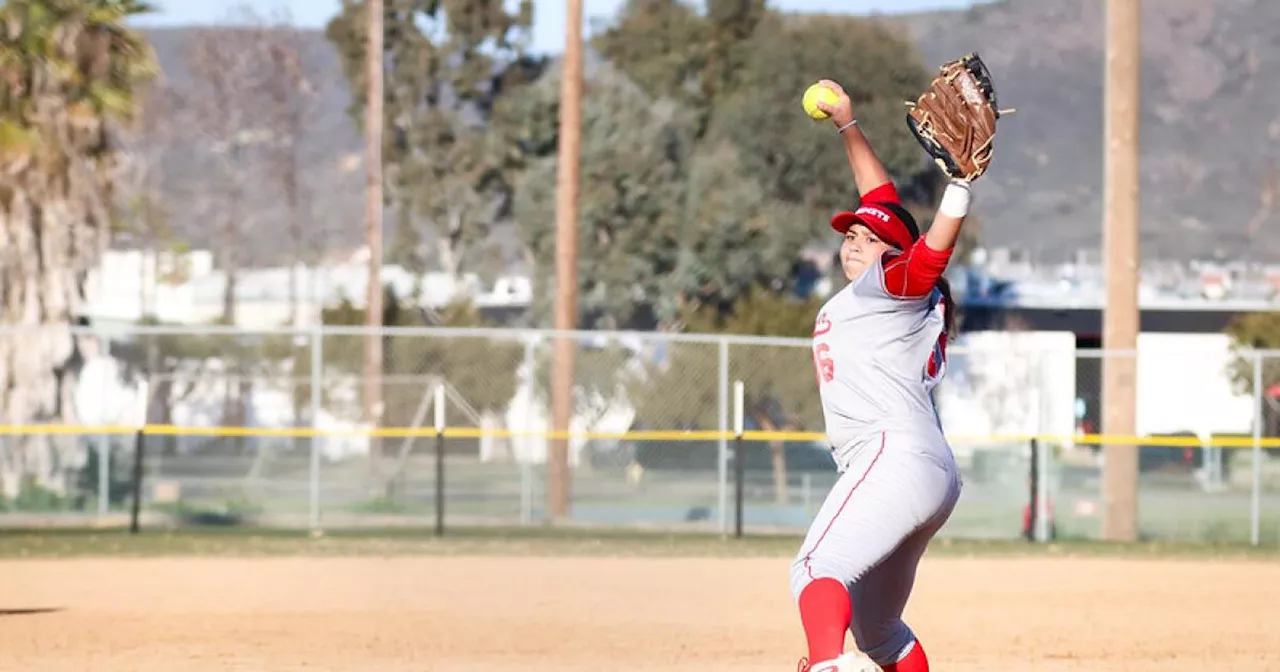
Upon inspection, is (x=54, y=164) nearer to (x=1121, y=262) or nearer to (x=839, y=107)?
(x=1121, y=262)

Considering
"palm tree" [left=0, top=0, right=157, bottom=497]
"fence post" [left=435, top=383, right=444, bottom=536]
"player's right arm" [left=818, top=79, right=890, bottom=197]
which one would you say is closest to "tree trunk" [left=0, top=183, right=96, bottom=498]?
"palm tree" [left=0, top=0, right=157, bottom=497]

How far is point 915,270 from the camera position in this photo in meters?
6.17

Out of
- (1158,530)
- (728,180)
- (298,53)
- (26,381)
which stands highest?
(298,53)

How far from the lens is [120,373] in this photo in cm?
3900

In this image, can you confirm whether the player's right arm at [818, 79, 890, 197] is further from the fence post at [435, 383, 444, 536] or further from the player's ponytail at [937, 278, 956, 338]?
the fence post at [435, 383, 444, 536]

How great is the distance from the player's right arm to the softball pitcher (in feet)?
0.97

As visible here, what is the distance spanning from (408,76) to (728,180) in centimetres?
1428

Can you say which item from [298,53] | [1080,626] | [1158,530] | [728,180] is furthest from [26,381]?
[298,53]

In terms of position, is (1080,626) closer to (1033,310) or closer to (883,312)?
(883,312)

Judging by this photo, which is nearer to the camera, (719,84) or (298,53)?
(719,84)

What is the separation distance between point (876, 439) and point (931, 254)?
2.23 ft

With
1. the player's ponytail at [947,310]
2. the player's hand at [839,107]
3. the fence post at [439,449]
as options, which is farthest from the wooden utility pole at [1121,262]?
the player's ponytail at [947,310]

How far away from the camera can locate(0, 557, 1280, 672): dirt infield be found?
36.8 feet

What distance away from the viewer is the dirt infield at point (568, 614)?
11.2 metres
